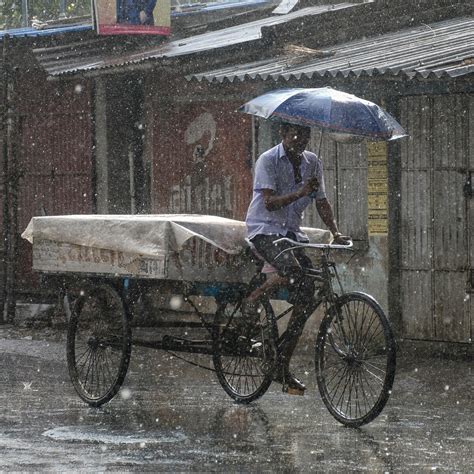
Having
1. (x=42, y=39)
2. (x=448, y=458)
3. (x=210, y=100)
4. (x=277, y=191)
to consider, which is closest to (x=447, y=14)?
(x=210, y=100)

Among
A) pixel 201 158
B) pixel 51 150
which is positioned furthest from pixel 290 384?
pixel 51 150

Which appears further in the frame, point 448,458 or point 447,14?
point 447,14

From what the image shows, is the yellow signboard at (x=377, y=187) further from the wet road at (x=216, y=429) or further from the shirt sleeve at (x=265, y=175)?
the shirt sleeve at (x=265, y=175)

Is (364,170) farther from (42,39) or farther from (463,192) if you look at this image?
(42,39)

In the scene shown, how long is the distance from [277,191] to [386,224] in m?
4.23

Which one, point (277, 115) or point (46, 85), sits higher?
point (46, 85)

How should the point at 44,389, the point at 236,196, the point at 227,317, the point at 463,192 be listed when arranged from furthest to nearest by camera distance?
the point at 236,196 < the point at 463,192 < the point at 44,389 < the point at 227,317

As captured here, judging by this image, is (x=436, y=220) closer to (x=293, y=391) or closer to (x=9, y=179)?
(x=293, y=391)

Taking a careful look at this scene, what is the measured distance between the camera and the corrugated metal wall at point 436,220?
40.1 ft

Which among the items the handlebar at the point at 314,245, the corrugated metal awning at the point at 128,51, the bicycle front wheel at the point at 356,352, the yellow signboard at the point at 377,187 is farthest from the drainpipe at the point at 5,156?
the bicycle front wheel at the point at 356,352

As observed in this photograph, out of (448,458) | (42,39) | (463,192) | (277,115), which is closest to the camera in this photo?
(448,458)

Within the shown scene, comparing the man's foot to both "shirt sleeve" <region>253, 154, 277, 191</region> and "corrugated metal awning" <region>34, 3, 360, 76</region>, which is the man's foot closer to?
"shirt sleeve" <region>253, 154, 277, 191</region>

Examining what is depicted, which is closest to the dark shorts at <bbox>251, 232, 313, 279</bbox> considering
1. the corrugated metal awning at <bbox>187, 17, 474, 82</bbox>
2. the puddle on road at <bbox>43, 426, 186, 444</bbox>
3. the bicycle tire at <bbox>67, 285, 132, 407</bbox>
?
the bicycle tire at <bbox>67, 285, 132, 407</bbox>

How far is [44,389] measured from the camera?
10109 mm
